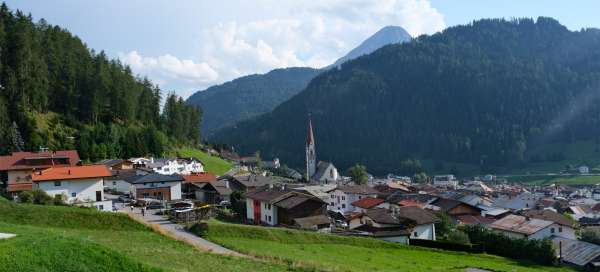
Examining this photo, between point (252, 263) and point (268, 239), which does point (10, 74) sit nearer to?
point (268, 239)

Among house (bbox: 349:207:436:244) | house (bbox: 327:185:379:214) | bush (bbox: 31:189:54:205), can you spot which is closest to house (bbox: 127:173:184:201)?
bush (bbox: 31:189:54:205)

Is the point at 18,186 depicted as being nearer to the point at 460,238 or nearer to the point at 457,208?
the point at 460,238

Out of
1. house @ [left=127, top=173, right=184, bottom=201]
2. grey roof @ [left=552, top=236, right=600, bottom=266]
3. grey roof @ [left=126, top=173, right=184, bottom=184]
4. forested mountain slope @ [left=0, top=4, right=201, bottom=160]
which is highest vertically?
forested mountain slope @ [left=0, top=4, right=201, bottom=160]

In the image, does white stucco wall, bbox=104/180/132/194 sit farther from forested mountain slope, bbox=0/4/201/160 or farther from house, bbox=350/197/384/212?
house, bbox=350/197/384/212

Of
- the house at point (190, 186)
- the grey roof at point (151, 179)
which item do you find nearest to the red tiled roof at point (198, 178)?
the house at point (190, 186)

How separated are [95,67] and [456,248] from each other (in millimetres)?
63053

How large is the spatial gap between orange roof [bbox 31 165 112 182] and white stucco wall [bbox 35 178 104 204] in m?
0.41

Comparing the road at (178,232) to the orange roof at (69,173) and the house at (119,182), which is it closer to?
the orange roof at (69,173)

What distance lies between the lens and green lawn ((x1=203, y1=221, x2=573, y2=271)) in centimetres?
2750

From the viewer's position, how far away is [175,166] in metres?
78.7

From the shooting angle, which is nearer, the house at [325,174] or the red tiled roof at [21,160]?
the red tiled roof at [21,160]

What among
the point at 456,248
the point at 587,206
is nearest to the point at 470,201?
the point at 587,206

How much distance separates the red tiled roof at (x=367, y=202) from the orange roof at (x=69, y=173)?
33.5 metres

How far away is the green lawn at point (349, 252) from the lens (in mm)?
27500
